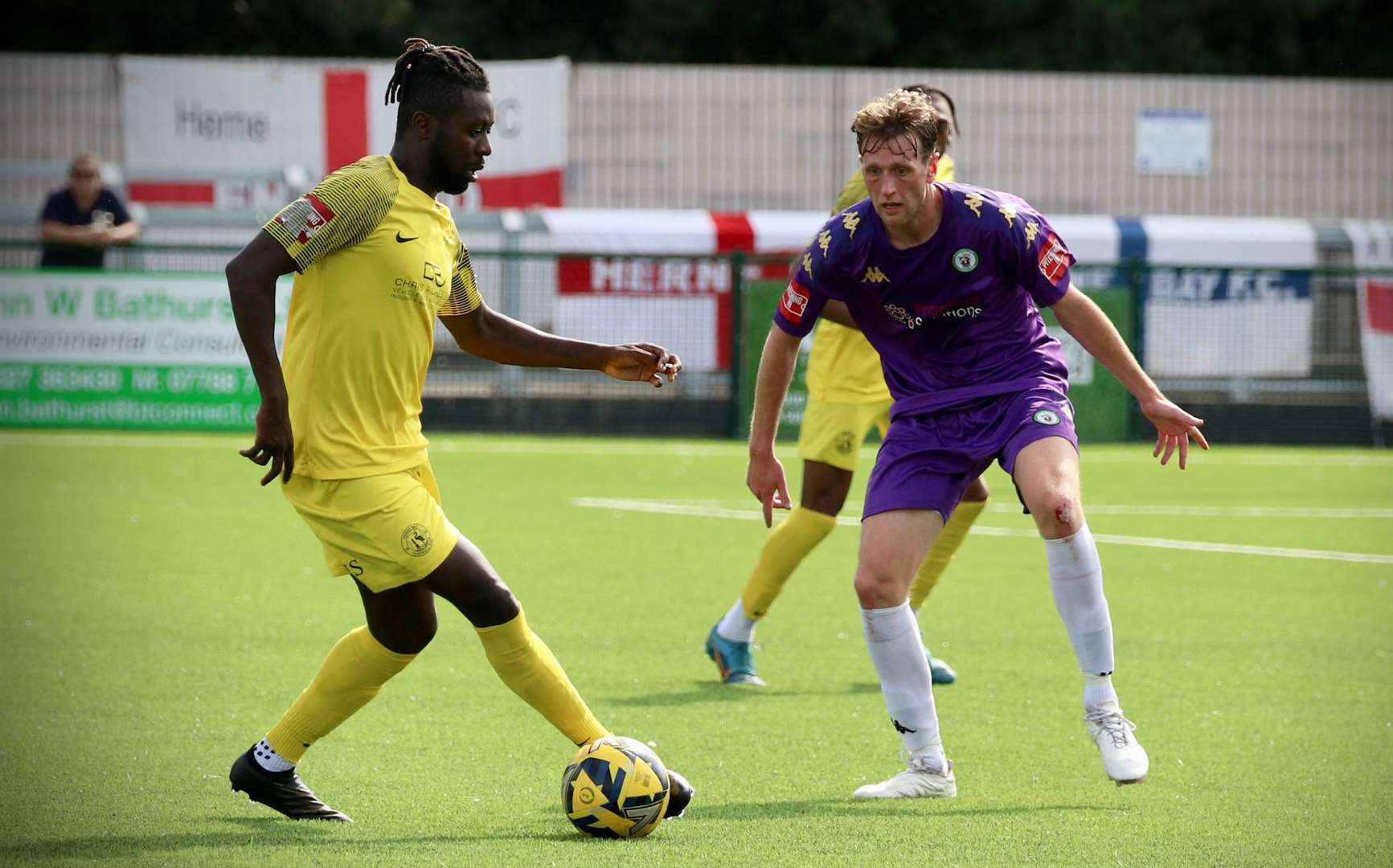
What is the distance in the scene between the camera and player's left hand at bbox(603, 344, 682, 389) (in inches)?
199

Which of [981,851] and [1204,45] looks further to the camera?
[1204,45]

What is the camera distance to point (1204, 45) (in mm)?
30922

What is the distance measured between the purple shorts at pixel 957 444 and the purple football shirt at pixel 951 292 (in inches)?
1.6

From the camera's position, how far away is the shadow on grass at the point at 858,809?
4855 millimetres

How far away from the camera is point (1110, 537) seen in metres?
11.2

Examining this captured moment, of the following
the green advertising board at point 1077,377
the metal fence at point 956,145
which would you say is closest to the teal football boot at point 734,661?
the green advertising board at point 1077,377

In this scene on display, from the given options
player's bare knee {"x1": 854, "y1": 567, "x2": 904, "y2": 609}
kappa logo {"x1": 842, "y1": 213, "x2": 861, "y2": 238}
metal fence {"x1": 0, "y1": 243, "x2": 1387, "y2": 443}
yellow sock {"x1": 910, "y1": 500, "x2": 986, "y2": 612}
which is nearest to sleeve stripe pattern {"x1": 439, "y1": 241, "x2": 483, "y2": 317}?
kappa logo {"x1": 842, "y1": 213, "x2": 861, "y2": 238}

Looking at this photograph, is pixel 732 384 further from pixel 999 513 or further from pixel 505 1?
pixel 505 1

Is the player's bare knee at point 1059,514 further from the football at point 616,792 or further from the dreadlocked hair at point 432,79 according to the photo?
the dreadlocked hair at point 432,79

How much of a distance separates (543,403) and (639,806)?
12449mm

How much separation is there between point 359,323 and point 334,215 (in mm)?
278

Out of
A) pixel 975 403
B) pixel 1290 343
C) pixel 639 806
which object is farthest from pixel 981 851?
pixel 1290 343

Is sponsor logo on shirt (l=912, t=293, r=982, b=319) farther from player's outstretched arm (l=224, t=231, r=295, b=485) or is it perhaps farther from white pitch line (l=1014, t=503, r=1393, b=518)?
white pitch line (l=1014, t=503, r=1393, b=518)

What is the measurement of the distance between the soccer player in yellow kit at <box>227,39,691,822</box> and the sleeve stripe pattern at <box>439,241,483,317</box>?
0.38 feet
